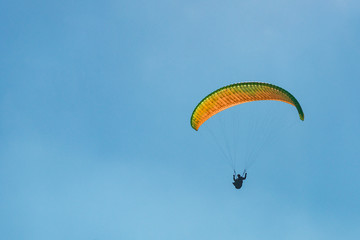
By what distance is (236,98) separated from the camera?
119 ft

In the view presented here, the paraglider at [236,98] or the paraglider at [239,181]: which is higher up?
the paraglider at [236,98]

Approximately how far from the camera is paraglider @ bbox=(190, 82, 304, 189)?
33.8 meters

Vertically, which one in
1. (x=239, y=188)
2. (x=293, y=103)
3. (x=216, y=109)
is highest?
(x=216, y=109)

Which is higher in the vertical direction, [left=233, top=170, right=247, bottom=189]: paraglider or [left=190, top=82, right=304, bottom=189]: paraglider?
[left=190, top=82, right=304, bottom=189]: paraglider

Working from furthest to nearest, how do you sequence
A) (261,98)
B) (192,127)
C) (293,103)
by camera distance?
(192,127)
(261,98)
(293,103)

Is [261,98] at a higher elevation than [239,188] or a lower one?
higher

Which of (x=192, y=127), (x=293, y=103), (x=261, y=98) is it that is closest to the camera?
A: (x=293, y=103)

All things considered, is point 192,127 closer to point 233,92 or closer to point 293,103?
point 233,92

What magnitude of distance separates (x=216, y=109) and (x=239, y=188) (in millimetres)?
6414

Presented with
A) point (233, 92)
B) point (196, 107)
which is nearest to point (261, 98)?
point (233, 92)

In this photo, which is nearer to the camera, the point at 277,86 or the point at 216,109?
the point at 277,86

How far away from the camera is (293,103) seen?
33.6 m

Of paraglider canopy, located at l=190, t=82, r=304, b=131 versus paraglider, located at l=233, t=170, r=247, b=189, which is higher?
paraglider canopy, located at l=190, t=82, r=304, b=131

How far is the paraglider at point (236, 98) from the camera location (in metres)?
33.8
